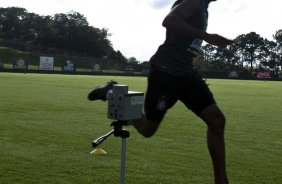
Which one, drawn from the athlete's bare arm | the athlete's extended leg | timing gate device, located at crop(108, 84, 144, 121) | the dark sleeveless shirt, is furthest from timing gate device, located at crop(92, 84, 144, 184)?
the athlete's extended leg

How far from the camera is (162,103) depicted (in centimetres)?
513

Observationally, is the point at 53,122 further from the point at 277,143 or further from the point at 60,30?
the point at 60,30

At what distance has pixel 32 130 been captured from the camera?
9.61 metres

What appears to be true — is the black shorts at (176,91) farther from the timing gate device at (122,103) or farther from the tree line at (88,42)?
the tree line at (88,42)

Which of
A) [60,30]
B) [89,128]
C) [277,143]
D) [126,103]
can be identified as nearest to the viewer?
[126,103]

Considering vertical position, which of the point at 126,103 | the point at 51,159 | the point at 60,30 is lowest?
the point at 51,159

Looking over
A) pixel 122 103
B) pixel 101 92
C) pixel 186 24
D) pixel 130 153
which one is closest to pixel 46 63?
pixel 130 153

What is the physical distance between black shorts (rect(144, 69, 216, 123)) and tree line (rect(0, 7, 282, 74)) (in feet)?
403

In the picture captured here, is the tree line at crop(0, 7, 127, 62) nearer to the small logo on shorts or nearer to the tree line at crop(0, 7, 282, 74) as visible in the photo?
the tree line at crop(0, 7, 282, 74)

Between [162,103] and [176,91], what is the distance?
0.18 m

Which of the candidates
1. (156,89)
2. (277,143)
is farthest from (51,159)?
(277,143)

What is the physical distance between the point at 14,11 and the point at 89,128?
13484 cm

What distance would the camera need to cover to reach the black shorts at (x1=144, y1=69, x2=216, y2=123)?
509 centimetres

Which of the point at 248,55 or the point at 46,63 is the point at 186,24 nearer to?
the point at 46,63
